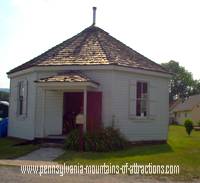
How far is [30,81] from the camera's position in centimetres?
2223

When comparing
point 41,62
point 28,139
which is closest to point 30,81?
point 41,62

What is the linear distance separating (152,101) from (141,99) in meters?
0.77

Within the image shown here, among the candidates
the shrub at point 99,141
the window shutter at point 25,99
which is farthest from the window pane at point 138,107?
the window shutter at point 25,99

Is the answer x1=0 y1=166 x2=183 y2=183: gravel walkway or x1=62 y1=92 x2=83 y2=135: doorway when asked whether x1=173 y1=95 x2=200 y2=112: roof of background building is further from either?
x1=0 y1=166 x2=183 y2=183: gravel walkway

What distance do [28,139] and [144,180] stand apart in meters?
10.7

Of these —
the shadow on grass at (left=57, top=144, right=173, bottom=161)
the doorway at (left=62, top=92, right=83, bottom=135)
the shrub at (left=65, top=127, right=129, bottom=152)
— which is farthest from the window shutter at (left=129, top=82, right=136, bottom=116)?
the shadow on grass at (left=57, top=144, right=173, bottom=161)

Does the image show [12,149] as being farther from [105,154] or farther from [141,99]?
[141,99]

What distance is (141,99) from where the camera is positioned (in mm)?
21969

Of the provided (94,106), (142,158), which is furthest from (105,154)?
(94,106)

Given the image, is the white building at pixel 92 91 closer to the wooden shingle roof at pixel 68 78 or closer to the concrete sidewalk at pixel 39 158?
the wooden shingle roof at pixel 68 78

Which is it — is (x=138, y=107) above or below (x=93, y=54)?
below

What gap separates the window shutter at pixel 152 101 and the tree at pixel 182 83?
281ft

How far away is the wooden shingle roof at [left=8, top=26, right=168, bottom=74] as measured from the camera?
837 inches

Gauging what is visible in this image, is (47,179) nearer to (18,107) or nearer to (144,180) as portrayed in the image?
(144,180)
